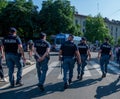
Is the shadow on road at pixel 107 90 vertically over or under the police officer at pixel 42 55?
under

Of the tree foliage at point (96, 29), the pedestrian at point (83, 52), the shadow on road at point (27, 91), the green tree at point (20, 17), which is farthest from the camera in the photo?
the tree foliage at point (96, 29)

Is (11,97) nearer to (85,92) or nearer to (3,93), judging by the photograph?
(3,93)

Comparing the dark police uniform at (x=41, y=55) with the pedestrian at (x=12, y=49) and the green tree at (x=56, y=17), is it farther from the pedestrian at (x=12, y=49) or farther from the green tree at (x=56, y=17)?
the green tree at (x=56, y=17)

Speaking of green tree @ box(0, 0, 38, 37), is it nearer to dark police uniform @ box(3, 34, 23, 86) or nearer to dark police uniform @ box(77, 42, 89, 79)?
dark police uniform @ box(77, 42, 89, 79)

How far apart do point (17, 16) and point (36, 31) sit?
220 inches

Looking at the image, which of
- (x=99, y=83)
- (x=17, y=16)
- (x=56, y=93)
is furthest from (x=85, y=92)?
(x=17, y=16)

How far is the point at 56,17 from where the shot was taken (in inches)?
2478

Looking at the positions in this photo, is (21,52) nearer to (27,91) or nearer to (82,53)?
(27,91)

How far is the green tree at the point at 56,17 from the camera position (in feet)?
205

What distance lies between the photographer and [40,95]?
934 cm

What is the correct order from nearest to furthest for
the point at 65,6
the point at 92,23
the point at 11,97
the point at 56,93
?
the point at 11,97 → the point at 56,93 → the point at 65,6 → the point at 92,23

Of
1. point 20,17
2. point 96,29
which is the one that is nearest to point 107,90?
point 20,17

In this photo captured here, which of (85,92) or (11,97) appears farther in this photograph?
(85,92)

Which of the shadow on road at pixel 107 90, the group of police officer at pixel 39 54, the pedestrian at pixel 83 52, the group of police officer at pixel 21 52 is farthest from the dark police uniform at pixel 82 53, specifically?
the group of police officer at pixel 21 52
